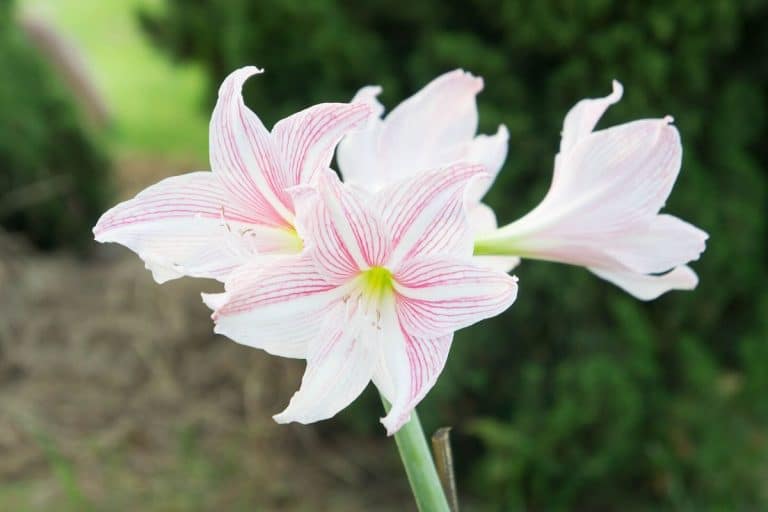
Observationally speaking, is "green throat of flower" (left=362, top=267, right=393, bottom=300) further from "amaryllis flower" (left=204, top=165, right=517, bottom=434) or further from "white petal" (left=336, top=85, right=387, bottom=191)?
"white petal" (left=336, top=85, right=387, bottom=191)

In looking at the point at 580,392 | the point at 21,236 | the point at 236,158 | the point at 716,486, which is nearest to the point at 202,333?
the point at 21,236

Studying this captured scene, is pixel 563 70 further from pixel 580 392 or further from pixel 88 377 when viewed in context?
pixel 88 377

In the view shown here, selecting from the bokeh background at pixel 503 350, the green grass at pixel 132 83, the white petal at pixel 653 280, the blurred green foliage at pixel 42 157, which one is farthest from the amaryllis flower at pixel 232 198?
the green grass at pixel 132 83

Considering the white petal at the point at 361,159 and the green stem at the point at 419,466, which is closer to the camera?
the green stem at the point at 419,466

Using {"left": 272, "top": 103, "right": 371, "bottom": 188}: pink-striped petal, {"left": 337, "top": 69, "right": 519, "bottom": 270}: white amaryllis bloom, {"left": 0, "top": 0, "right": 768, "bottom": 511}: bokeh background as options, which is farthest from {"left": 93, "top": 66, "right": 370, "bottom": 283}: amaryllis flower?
{"left": 0, "top": 0, "right": 768, "bottom": 511}: bokeh background

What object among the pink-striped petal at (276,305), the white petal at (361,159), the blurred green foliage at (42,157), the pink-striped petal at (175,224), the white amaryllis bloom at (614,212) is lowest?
the pink-striped petal at (276,305)

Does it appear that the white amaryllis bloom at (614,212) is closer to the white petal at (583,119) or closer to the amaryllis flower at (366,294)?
the white petal at (583,119)

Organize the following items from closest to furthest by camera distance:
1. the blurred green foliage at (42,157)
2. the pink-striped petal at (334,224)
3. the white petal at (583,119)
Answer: the pink-striped petal at (334,224) < the white petal at (583,119) < the blurred green foliage at (42,157)
